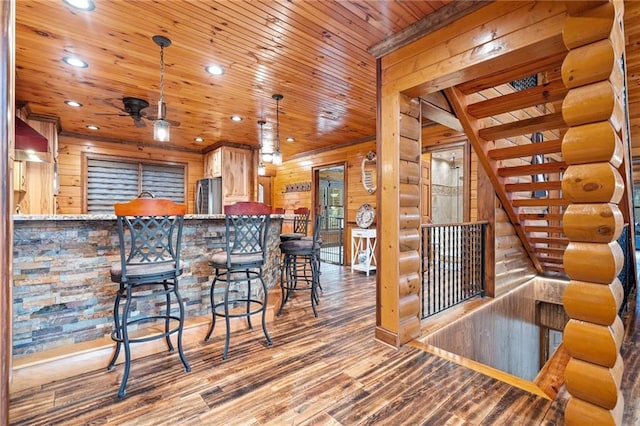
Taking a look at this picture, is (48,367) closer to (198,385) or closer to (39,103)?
(198,385)

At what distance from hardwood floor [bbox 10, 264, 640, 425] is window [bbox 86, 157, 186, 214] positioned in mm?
4778

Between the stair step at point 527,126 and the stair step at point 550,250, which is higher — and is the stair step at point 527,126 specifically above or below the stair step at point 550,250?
above

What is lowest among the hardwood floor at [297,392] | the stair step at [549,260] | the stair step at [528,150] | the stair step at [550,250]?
the hardwood floor at [297,392]

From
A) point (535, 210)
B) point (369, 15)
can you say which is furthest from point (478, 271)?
point (369, 15)

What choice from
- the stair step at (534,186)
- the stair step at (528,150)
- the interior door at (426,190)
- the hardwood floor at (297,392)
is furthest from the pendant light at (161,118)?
the interior door at (426,190)

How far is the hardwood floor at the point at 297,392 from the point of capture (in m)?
1.61

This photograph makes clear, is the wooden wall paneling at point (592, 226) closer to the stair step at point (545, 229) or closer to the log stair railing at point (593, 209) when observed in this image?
the log stair railing at point (593, 209)

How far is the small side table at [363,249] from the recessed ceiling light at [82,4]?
4.28 m

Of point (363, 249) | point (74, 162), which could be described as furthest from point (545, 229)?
point (74, 162)

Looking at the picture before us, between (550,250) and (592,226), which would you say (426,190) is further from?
(592,226)

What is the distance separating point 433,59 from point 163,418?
286 centimetres

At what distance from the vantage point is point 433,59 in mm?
2141

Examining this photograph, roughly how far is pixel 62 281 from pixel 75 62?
217 centimetres

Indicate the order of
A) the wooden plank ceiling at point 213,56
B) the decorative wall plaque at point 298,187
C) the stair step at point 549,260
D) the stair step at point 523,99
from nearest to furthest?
1. the wooden plank ceiling at point 213,56
2. the stair step at point 523,99
3. the stair step at point 549,260
4. the decorative wall plaque at point 298,187
